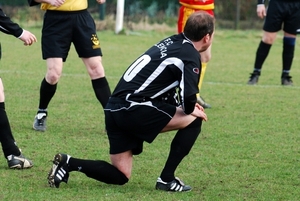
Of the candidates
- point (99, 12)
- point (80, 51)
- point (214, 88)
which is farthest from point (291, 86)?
point (99, 12)

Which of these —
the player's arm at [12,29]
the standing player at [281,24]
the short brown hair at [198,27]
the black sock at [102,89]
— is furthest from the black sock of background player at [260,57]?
the short brown hair at [198,27]

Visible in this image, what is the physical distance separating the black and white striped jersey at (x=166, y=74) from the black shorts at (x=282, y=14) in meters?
5.77

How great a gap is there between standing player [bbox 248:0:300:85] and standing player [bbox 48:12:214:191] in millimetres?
5652

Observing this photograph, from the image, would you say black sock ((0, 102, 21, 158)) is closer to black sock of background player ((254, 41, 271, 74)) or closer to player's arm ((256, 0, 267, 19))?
player's arm ((256, 0, 267, 19))

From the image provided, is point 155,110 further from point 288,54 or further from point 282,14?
point 288,54

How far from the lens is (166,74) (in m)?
4.92

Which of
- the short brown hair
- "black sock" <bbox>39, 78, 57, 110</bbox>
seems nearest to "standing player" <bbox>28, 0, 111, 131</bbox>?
"black sock" <bbox>39, 78, 57, 110</bbox>

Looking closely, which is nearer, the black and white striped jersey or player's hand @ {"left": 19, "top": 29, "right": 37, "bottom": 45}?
the black and white striped jersey

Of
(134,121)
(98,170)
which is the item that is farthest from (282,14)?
(98,170)

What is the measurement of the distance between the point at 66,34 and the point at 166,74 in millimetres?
2213

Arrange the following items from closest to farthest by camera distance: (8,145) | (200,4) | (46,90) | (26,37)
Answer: (8,145)
(26,37)
(46,90)
(200,4)

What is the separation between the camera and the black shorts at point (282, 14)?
10.5m

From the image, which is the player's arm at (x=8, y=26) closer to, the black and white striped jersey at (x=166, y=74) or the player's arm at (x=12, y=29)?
the player's arm at (x=12, y=29)

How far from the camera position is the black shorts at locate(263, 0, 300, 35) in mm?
10547
